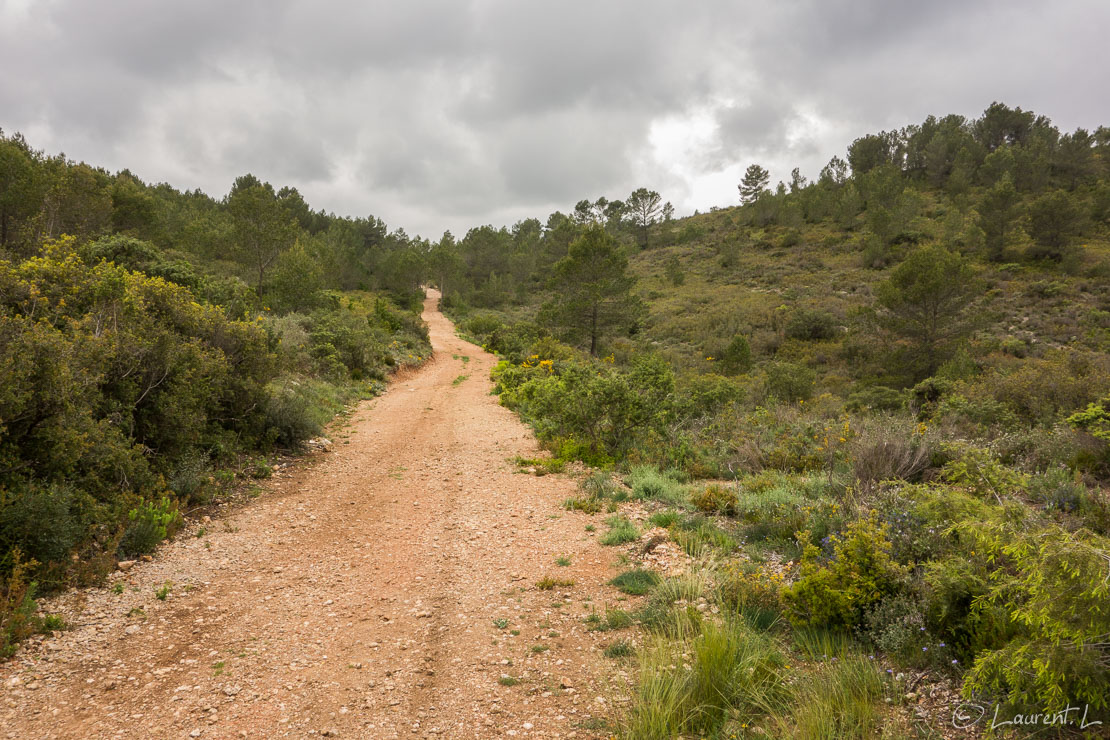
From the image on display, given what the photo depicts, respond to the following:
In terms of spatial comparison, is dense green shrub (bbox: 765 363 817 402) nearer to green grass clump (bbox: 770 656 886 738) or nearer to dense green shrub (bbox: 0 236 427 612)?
dense green shrub (bbox: 0 236 427 612)

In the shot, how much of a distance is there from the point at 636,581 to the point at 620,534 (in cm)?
109

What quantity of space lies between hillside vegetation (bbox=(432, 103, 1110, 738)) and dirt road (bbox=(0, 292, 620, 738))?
0.76 metres

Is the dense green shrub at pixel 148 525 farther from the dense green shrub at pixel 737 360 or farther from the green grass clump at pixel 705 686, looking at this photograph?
the dense green shrub at pixel 737 360

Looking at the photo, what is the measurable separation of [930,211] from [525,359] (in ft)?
148

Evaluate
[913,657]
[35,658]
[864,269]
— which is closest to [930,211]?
[864,269]

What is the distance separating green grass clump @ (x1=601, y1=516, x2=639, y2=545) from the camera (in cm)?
592

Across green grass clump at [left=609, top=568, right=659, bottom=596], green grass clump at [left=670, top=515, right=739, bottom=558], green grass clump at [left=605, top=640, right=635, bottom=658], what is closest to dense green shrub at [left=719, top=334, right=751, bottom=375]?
green grass clump at [left=670, top=515, right=739, bottom=558]

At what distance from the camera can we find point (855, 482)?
6.15 meters

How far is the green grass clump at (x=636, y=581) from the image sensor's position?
15.6ft

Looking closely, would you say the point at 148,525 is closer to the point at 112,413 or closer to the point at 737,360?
the point at 112,413

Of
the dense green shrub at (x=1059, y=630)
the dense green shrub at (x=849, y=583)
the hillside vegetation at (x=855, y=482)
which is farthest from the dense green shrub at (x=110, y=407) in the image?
the dense green shrub at (x=1059, y=630)

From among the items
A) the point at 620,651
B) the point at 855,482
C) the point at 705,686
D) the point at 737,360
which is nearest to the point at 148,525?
the point at 620,651

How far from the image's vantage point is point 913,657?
3.20 metres

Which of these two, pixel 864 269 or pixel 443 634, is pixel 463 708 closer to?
pixel 443 634
